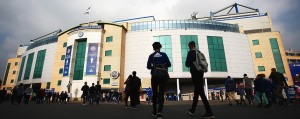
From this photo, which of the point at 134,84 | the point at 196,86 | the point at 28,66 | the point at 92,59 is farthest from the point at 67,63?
the point at 196,86

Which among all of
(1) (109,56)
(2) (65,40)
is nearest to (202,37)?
(1) (109,56)

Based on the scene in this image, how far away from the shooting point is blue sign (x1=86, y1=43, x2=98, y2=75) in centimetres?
3494

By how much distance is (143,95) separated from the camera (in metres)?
36.7

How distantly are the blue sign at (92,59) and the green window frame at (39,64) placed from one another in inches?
691

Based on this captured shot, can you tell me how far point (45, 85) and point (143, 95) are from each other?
80.2 ft

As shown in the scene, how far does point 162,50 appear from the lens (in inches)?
1437

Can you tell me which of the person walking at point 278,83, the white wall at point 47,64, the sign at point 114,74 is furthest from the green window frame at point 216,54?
the white wall at point 47,64

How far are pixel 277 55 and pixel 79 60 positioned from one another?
42.7 m

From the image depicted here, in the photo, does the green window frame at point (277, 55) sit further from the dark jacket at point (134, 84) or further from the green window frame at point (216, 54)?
the dark jacket at point (134, 84)

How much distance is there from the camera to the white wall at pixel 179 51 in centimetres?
3588

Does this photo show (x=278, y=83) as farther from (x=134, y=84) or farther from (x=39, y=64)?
(x=39, y=64)

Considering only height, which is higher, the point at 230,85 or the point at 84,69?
the point at 84,69

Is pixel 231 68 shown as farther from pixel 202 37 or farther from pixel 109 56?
pixel 109 56

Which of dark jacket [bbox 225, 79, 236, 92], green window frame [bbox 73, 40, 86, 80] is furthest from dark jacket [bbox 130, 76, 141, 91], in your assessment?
green window frame [bbox 73, 40, 86, 80]
